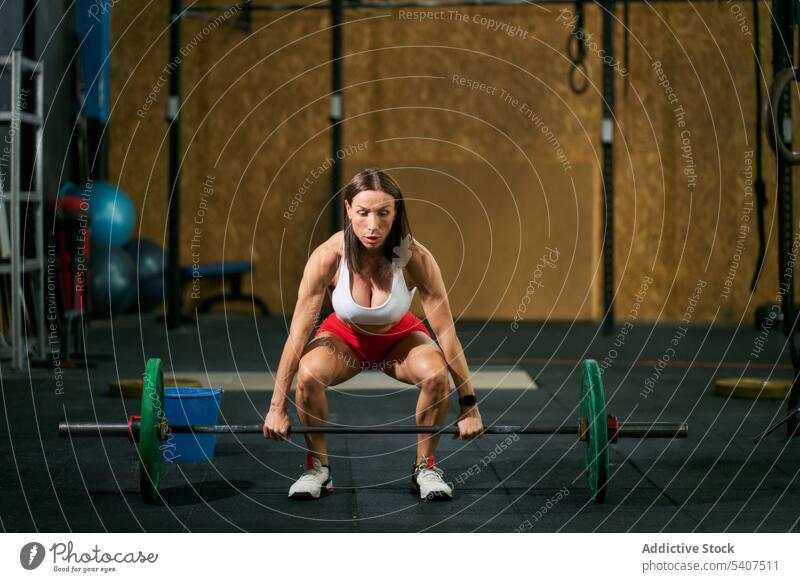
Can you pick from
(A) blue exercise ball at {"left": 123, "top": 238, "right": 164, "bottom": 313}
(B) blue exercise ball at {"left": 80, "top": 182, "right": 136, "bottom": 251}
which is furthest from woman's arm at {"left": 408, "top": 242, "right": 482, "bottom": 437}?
→ (A) blue exercise ball at {"left": 123, "top": 238, "right": 164, "bottom": 313}

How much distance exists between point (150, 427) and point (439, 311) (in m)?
0.98

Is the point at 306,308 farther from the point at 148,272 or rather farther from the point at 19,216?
the point at 148,272

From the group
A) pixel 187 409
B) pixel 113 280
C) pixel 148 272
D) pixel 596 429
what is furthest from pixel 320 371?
pixel 148 272

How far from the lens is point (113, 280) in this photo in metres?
9.96

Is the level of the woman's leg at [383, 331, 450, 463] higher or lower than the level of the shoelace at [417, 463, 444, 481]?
higher

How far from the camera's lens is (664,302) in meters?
11.4

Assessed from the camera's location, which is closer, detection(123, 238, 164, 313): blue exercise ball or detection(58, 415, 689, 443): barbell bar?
detection(58, 415, 689, 443): barbell bar

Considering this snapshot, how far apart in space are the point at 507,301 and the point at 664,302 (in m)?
1.52

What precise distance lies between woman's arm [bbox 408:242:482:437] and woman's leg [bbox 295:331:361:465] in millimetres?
314

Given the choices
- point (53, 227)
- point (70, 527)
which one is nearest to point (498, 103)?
point (53, 227)

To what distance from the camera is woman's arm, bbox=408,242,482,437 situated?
3.80 m

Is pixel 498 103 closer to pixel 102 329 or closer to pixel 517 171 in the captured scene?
pixel 517 171

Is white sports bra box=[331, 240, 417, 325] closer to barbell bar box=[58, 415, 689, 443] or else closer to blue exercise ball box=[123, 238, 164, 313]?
barbell bar box=[58, 415, 689, 443]

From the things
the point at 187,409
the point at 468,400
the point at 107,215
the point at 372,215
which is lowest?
the point at 187,409
